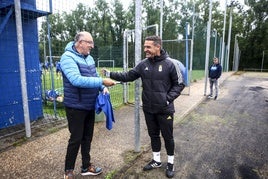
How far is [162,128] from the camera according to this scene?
3.30 meters

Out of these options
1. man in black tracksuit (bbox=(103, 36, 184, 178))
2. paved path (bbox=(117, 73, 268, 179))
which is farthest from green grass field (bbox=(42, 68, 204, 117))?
paved path (bbox=(117, 73, 268, 179))

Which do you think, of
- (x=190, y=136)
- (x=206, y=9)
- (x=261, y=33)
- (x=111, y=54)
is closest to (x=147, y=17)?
(x=206, y=9)

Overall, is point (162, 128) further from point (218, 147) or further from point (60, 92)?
point (60, 92)

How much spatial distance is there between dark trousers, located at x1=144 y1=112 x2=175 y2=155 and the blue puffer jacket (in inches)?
36.5

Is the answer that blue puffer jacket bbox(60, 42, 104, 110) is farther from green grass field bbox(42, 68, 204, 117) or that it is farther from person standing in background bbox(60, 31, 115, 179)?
green grass field bbox(42, 68, 204, 117)

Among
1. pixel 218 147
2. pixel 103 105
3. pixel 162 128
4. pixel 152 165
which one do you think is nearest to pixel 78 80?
pixel 103 105

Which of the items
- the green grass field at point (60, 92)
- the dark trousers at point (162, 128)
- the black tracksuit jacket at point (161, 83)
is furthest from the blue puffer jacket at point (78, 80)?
the green grass field at point (60, 92)

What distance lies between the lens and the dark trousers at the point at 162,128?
3275 millimetres

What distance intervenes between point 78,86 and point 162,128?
133 centimetres

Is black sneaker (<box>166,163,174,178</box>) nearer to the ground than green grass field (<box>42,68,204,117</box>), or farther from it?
nearer to the ground

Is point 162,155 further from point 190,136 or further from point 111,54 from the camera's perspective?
point 111,54

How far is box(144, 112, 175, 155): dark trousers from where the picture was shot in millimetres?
3275

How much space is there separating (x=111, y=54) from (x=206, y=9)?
37235 mm

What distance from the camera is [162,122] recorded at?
3.28 meters
